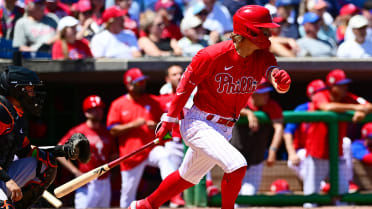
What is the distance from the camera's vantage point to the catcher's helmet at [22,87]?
4477 mm

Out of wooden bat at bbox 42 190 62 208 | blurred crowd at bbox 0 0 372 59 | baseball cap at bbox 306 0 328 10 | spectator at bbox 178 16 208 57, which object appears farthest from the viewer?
baseball cap at bbox 306 0 328 10

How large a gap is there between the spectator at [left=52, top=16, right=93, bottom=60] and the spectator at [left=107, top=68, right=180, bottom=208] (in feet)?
2.60

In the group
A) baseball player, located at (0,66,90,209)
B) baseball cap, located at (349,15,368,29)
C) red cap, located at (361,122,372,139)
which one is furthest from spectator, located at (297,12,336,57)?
baseball player, located at (0,66,90,209)

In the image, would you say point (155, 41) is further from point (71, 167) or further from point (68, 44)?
point (71, 167)

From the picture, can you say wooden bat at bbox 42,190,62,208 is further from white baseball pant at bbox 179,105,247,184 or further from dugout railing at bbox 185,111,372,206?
dugout railing at bbox 185,111,372,206

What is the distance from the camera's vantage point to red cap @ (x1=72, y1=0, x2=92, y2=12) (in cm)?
797

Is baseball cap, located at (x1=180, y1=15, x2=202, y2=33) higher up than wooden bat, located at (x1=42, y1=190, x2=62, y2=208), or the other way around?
baseball cap, located at (x1=180, y1=15, x2=202, y2=33)

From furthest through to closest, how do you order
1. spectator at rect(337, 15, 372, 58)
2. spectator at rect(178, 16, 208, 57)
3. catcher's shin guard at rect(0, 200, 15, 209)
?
spectator at rect(337, 15, 372, 58), spectator at rect(178, 16, 208, 57), catcher's shin guard at rect(0, 200, 15, 209)

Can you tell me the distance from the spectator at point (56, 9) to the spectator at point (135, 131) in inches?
64.0

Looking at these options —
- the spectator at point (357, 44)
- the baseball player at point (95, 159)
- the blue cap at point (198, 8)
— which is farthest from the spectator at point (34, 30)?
the spectator at point (357, 44)

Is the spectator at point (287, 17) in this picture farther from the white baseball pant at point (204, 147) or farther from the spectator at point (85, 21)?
the white baseball pant at point (204, 147)

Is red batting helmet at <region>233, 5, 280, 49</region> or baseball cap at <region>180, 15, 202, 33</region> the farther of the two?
baseball cap at <region>180, 15, 202, 33</region>

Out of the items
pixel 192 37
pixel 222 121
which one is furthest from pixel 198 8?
pixel 222 121

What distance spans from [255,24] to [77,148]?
145 cm
